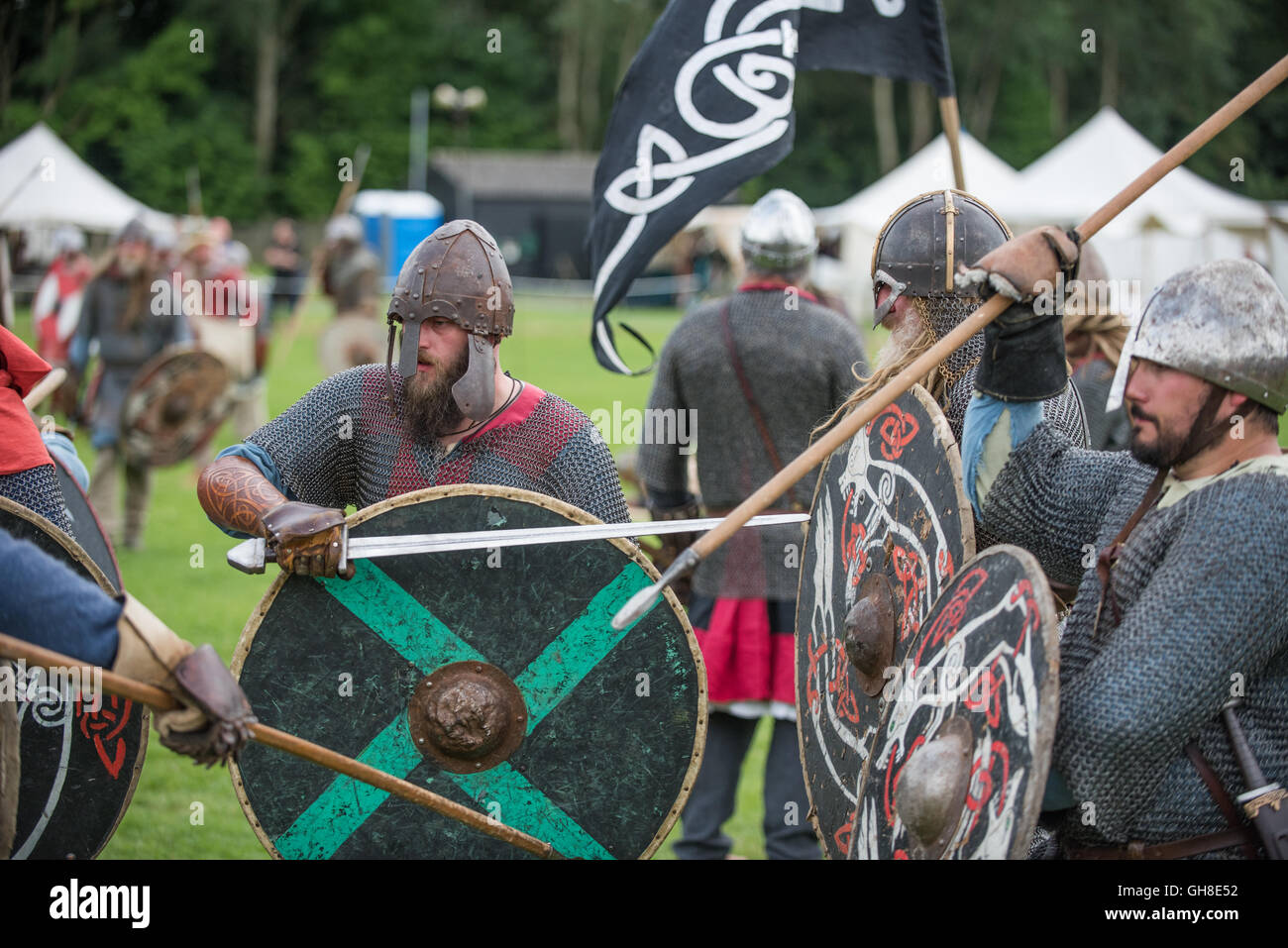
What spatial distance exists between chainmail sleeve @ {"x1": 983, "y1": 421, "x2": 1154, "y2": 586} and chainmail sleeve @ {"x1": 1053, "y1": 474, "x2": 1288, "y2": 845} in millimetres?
346

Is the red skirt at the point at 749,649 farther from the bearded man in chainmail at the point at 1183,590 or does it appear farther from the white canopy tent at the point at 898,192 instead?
the white canopy tent at the point at 898,192

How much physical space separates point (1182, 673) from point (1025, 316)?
2.23 feet

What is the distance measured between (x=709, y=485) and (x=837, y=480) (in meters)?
1.56

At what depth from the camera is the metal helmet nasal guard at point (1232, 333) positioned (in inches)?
93.3

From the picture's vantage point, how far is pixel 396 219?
31938mm

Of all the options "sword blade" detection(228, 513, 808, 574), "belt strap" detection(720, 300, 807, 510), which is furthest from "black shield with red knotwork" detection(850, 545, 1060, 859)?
"belt strap" detection(720, 300, 807, 510)

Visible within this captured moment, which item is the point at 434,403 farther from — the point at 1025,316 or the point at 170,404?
the point at 170,404

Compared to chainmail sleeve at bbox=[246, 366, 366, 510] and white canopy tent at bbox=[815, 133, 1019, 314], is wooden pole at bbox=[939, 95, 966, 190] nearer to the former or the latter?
chainmail sleeve at bbox=[246, 366, 366, 510]

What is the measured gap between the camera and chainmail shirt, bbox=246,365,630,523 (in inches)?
126

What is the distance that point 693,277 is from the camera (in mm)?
31141

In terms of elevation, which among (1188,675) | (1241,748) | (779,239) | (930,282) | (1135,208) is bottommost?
(1241,748)

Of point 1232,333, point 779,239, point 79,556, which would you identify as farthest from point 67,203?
point 1232,333
